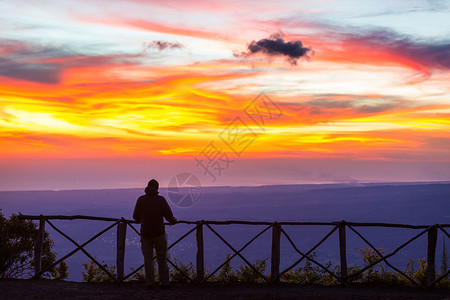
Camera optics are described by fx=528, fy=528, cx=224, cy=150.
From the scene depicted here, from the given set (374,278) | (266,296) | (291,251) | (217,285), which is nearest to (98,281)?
(217,285)

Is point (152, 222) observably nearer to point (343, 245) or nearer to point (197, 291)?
point (197, 291)

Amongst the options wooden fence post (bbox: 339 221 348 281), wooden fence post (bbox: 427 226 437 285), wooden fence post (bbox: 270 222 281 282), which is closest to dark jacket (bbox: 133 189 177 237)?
wooden fence post (bbox: 270 222 281 282)

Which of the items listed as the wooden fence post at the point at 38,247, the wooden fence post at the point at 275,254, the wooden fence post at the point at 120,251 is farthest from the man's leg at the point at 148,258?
the wooden fence post at the point at 38,247

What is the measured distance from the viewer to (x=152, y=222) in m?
12.6

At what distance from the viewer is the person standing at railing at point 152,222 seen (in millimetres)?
12523

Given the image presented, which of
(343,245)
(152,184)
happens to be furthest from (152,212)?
(343,245)

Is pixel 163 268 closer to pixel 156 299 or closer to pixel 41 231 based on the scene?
pixel 156 299

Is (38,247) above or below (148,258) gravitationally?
above

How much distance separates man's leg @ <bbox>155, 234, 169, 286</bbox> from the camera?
41.9 feet

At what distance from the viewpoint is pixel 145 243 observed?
12.8m

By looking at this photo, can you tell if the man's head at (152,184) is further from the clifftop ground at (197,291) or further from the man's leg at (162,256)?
the clifftop ground at (197,291)

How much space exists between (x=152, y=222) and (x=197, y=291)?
1.97 m

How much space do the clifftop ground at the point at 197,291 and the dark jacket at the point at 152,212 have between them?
1.45 m

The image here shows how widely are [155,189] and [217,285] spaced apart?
10.1ft
